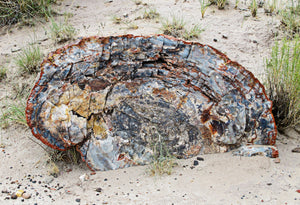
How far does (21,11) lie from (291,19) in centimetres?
413

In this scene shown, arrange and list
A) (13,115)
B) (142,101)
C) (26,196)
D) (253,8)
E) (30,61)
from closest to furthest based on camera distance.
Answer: (26,196) < (142,101) < (13,115) < (30,61) < (253,8)

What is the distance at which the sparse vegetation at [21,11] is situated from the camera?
5352 millimetres

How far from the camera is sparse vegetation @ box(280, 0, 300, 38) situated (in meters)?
4.77

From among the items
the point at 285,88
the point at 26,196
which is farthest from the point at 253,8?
the point at 26,196

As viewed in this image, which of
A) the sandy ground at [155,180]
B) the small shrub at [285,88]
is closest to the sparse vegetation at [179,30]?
the sandy ground at [155,180]

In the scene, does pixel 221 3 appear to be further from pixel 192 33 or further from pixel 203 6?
pixel 192 33

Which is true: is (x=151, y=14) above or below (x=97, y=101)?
above

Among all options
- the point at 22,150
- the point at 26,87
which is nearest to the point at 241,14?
the point at 26,87

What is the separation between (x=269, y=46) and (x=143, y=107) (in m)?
2.33

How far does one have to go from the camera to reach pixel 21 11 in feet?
17.8

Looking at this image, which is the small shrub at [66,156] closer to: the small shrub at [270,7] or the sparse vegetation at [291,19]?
the sparse vegetation at [291,19]

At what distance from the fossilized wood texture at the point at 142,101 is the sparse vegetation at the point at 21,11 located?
2.59 m

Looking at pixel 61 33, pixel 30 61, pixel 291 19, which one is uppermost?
pixel 291 19

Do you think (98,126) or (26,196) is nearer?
(26,196)
